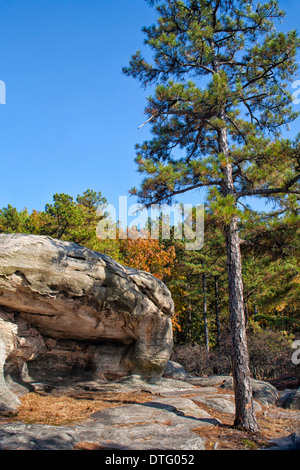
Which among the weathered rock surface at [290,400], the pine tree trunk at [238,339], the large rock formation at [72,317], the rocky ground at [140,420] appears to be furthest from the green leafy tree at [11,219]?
the weathered rock surface at [290,400]

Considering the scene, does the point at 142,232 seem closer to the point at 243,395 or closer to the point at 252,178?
the point at 252,178

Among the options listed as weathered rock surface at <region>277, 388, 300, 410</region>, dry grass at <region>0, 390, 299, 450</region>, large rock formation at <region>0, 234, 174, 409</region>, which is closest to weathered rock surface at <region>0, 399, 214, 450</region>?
dry grass at <region>0, 390, 299, 450</region>

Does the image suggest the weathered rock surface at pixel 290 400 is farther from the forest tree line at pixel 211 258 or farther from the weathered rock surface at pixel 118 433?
the weathered rock surface at pixel 118 433

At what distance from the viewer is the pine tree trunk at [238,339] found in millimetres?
7008

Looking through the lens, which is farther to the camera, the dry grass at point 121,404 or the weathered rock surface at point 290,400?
the weathered rock surface at point 290,400

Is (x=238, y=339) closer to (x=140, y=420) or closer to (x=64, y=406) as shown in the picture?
(x=140, y=420)

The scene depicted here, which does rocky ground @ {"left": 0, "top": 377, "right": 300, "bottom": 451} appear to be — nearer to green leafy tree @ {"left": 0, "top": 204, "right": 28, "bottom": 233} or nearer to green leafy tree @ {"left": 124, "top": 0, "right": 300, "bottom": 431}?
green leafy tree @ {"left": 124, "top": 0, "right": 300, "bottom": 431}

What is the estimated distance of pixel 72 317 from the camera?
9719 millimetres

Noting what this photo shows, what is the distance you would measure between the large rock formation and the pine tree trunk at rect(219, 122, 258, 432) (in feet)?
11.5

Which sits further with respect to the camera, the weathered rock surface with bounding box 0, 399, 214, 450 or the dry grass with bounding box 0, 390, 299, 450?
the dry grass with bounding box 0, 390, 299, 450

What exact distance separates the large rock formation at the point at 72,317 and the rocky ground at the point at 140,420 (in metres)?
0.65

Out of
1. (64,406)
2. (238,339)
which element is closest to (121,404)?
(64,406)

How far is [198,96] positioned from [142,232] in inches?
644

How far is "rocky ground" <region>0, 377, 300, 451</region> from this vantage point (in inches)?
211
